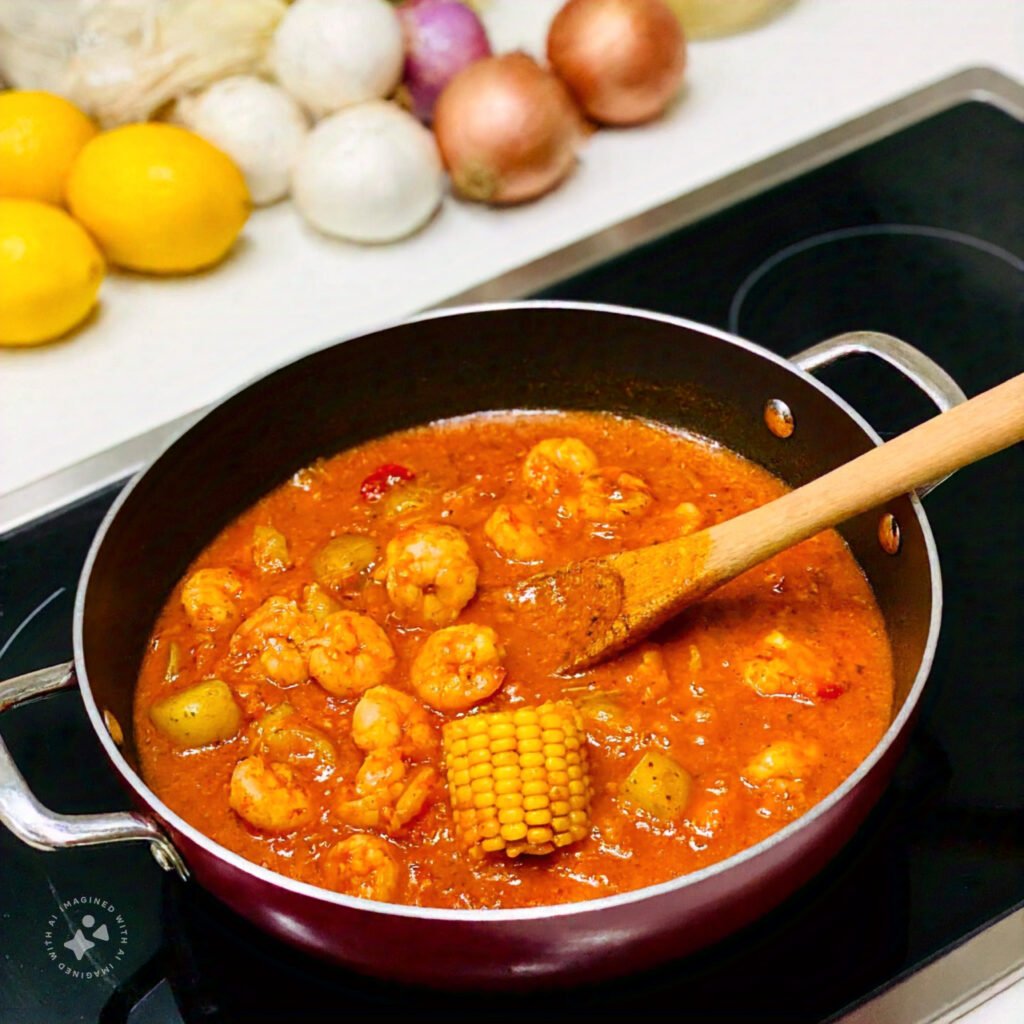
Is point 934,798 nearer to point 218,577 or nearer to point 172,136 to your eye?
point 218,577

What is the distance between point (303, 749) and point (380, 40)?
47.9 inches

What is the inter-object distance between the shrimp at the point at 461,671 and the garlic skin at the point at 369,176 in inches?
33.2

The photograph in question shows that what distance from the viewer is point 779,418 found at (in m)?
1.54

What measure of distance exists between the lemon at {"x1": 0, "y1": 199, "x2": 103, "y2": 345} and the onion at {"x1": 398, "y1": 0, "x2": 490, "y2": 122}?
0.60 metres

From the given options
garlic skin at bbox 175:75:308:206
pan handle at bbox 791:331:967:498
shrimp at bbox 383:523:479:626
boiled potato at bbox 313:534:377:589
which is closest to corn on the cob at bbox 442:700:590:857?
shrimp at bbox 383:523:479:626

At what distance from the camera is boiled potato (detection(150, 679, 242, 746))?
1.31 m

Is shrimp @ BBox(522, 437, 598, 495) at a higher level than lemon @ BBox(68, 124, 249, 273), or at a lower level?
lower

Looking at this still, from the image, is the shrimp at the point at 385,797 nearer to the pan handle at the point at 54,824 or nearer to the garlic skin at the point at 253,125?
the pan handle at the point at 54,824

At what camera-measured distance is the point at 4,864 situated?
4.24ft

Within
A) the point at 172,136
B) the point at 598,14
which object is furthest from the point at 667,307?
the point at 172,136

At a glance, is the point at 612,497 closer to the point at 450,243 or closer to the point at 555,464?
the point at 555,464

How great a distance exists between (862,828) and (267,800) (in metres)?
0.59

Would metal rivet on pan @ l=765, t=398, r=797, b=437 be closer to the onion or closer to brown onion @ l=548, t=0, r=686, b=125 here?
brown onion @ l=548, t=0, r=686, b=125

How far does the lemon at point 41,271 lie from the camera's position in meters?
1.75
